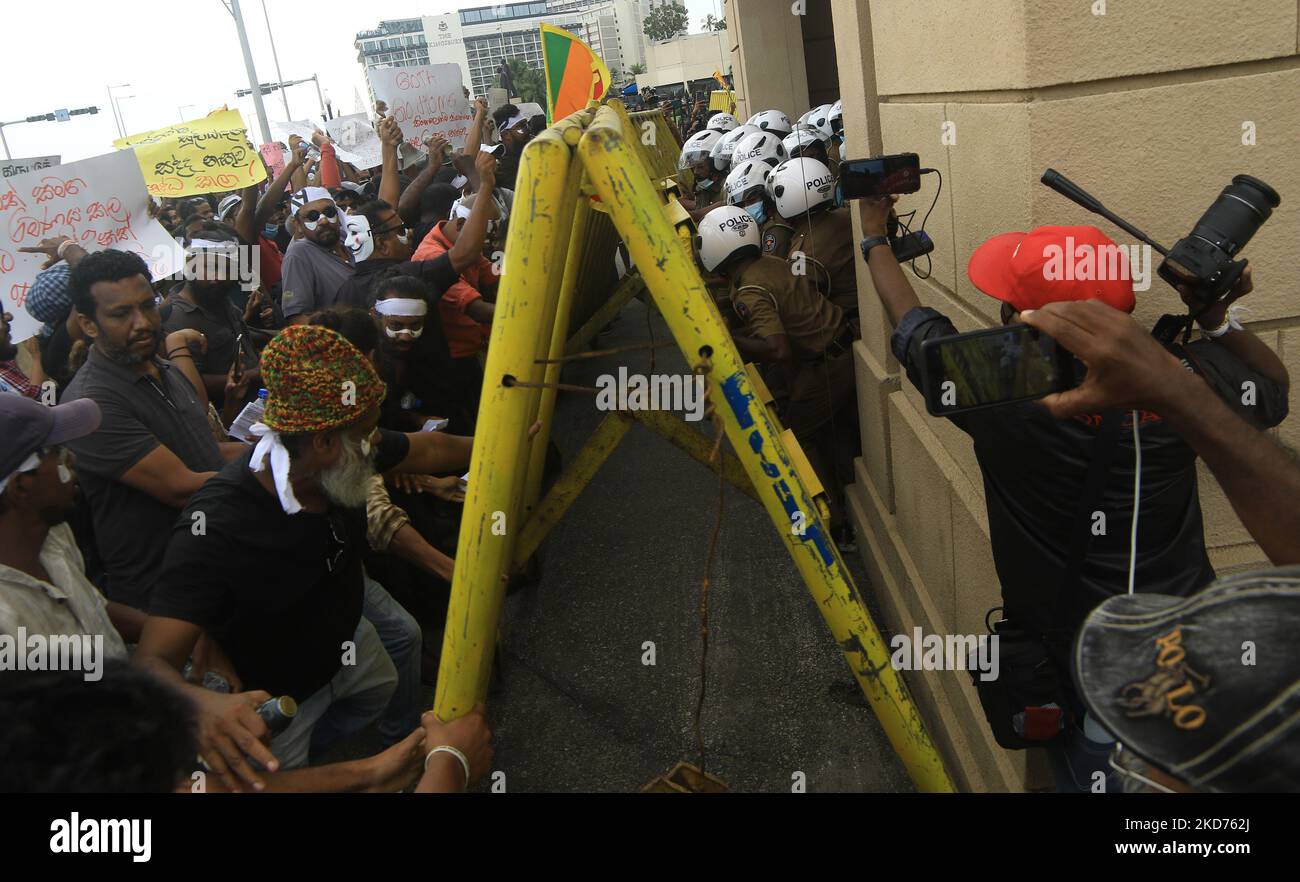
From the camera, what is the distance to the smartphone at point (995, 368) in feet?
4.64

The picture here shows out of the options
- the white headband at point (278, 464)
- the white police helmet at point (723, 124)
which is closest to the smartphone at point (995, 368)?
the white headband at point (278, 464)

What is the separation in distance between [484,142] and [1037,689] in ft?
38.7

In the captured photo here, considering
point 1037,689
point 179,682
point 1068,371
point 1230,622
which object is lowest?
point 1037,689

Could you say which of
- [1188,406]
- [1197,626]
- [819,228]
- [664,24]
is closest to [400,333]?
[819,228]

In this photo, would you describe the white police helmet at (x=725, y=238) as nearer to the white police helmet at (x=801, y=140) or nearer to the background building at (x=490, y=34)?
the white police helmet at (x=801, y=140)

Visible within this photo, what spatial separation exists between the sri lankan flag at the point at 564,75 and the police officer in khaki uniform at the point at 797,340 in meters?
1.03

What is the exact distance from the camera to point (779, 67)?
11.9 metres

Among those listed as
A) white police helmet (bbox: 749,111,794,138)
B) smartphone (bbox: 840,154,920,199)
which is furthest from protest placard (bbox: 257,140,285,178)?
smartphone (bbox: 840,154,920,199)

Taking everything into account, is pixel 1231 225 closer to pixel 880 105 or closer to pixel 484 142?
pixel 880 105

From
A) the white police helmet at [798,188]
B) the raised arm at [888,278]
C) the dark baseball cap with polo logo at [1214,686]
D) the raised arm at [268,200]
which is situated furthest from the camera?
the raised arm at [268,200]

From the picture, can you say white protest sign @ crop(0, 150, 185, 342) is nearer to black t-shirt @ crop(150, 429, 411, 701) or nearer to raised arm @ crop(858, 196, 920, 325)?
black t-shirt @ crop(150, 429, 411, 701)

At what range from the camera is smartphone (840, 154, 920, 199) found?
2.56 metres

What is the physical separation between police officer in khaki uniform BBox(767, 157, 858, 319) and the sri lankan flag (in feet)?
4.68

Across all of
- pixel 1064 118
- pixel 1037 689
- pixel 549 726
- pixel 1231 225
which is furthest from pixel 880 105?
pixel 549 726
